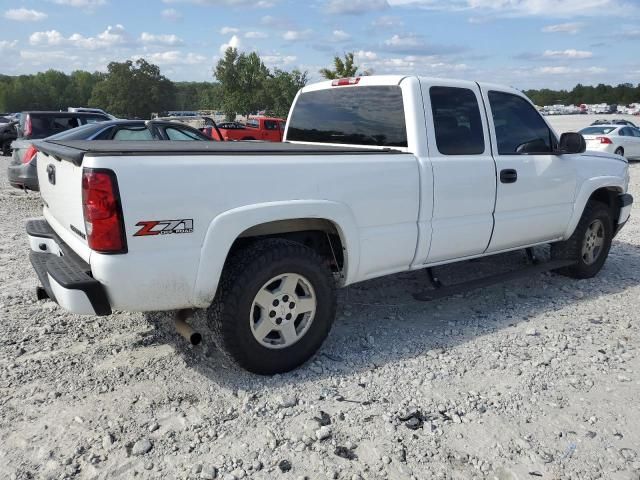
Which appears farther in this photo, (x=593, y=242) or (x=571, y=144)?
(x=593, y=242)

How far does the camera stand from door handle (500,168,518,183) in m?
4.48

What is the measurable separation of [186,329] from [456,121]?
2.60m

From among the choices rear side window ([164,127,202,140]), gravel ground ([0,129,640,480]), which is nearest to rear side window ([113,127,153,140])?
rear side window ([164,127,202,140])

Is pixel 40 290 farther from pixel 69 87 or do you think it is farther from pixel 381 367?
pixel 69 87

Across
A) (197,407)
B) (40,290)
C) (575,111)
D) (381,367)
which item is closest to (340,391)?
(381,367)

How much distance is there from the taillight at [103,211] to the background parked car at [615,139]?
18.8 meters

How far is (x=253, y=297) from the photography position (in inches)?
131

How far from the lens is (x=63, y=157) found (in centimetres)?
312

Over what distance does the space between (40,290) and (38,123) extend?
10689 millimetres

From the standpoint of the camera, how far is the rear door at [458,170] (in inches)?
161

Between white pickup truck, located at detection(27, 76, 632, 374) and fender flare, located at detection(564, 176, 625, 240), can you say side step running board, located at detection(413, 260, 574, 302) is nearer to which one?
white pickup truck, located at detection(27, 76, 632, 374)

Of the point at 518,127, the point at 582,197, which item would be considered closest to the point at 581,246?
the point at 582,197

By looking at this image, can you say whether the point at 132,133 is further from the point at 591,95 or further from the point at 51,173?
the point at 591,95

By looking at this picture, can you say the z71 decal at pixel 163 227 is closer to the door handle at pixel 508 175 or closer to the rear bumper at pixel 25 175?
the door handle at pixel 508 175
